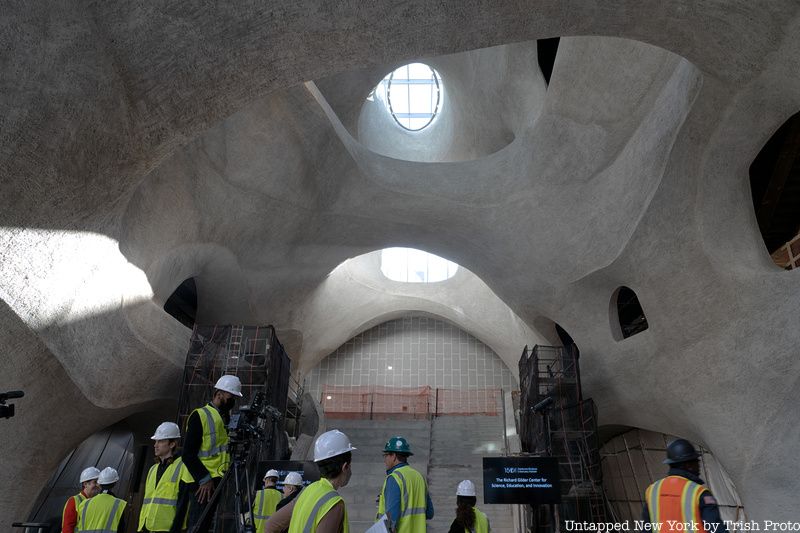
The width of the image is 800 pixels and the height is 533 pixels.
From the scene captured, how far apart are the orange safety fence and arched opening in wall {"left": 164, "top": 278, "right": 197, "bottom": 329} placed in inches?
282

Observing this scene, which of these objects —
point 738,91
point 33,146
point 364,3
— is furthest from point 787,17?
point 33,146

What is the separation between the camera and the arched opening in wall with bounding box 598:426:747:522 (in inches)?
553

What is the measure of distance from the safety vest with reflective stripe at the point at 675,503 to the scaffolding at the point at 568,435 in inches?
277

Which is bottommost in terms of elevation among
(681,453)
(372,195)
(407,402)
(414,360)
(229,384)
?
(681,453)

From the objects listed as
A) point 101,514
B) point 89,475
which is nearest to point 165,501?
point 101,514

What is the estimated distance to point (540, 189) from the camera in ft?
41.9

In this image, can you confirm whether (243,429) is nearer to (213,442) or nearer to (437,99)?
(213,442)

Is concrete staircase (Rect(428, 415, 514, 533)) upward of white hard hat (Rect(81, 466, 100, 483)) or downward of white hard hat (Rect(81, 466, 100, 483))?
upward

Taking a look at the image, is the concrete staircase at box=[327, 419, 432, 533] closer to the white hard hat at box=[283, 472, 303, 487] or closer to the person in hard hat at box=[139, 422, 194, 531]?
the white hard hat at box=[283, 472, 303, 487]

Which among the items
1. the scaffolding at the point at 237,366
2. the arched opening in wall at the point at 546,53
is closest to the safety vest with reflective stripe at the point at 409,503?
the scaffolding at the point at 237,366

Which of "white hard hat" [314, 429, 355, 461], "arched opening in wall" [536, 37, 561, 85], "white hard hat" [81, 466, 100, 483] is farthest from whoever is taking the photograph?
"arched opening in wall" [536, 37, 561, 85]

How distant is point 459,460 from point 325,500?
13.4 m

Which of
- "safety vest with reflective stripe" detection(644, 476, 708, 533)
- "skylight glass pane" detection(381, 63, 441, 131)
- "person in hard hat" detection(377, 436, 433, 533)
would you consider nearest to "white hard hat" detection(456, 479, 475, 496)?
"person in hard hat" detection(377, 436, 433, 533)

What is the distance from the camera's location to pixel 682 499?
299 cm
